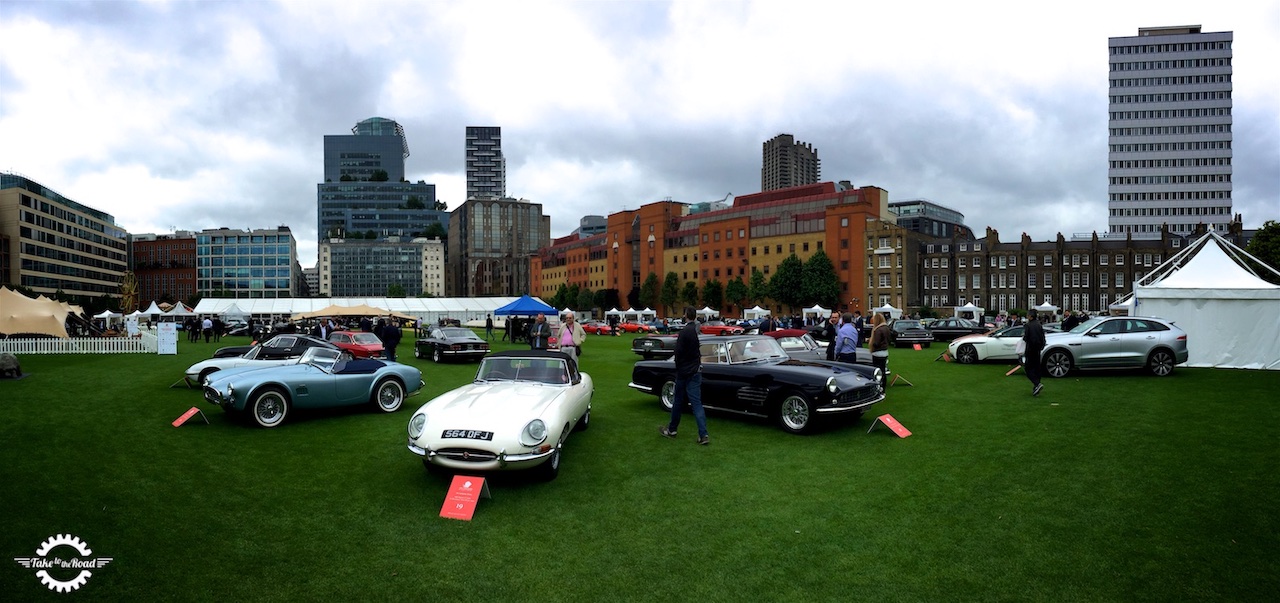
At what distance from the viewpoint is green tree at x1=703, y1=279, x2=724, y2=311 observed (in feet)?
306

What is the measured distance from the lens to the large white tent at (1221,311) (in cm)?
1727

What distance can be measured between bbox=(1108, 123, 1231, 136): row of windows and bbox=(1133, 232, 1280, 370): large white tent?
115 metres

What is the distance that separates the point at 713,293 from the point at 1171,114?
84720 millimetres

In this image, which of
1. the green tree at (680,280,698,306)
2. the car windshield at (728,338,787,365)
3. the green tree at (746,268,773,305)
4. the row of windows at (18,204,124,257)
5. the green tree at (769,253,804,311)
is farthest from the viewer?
the green tree at (680,280,698,306)

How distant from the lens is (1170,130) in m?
109

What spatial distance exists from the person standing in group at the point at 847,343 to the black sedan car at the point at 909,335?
18.1m

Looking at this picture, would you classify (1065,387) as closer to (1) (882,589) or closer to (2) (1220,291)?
(2) (1220,291)

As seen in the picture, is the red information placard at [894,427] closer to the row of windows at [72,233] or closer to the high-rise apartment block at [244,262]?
the row of windows at [72,233]

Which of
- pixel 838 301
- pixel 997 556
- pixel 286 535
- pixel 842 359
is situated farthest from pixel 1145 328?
pixel 838 301

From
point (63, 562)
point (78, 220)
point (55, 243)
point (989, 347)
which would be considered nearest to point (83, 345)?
point (63, 562)

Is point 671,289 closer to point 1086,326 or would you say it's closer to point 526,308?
point 526,308

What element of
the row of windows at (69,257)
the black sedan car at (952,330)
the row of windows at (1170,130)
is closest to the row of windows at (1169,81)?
the row of windows at (1170,130)

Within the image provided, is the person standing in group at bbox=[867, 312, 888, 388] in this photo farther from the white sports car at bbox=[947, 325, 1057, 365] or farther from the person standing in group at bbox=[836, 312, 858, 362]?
the white sports car at bbox=[947, 325, 1057, 365]

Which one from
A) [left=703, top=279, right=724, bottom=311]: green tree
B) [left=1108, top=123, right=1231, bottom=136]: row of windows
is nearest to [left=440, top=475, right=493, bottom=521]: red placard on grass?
[left=703, top=279, right=724, bottom=311]: green tree
